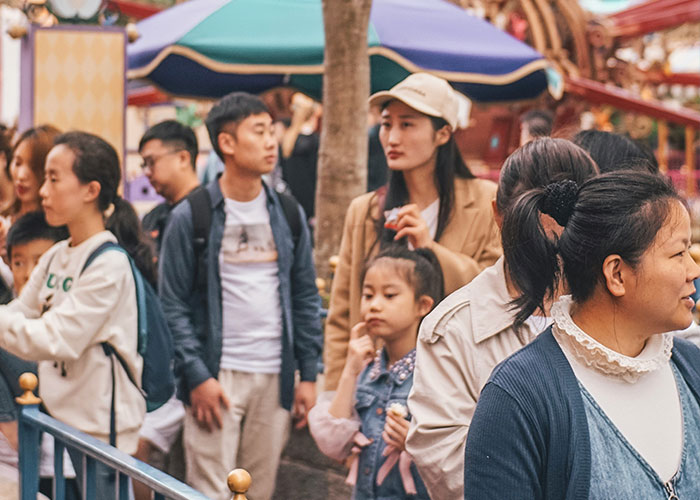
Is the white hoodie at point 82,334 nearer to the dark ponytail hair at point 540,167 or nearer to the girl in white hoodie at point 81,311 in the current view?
the girl in white hoodie at point 81,311

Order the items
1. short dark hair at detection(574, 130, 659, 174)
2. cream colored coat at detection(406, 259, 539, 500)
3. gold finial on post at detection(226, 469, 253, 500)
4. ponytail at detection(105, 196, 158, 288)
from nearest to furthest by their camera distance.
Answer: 1. gold finial on post at detection(226, 469, 253, 500)
2. cream colored coat at detection(406, 259, 539, 500)
3. short dark hair at detection(574, 130, 659, 174)
4. ponytail at detection(105, 196, 158, 288)

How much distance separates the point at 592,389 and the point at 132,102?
43.8ft

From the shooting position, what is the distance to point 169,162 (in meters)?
5.37

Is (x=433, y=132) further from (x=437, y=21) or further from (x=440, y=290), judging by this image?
(x=437, y=21)

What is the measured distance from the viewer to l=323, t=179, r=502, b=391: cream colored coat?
12.7ft

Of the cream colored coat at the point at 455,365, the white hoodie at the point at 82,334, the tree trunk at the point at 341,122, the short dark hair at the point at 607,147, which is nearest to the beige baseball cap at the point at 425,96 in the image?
the short dark hair at the point at 607,147

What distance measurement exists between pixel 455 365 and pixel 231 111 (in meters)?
2.38

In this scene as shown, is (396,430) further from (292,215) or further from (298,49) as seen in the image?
(298,49)

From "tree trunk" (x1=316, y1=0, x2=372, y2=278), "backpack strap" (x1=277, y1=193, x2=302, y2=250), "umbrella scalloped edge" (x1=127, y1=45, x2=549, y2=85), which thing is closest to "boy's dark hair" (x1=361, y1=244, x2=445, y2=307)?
"backpack strap" (x1=277, y1=193, x2=302, y2=250)

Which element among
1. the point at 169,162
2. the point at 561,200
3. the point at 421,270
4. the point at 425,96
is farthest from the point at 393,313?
the point at 169,162

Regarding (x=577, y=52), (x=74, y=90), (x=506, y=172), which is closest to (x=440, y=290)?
(x=506, y=172)

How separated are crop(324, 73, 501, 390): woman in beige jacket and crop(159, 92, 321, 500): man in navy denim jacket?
561mm

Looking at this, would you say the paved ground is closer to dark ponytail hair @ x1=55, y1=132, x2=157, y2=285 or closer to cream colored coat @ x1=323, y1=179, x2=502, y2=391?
cream colored coat @ x1=323, y1=179, x2=502, y2=391

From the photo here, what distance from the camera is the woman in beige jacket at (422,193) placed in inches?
153
